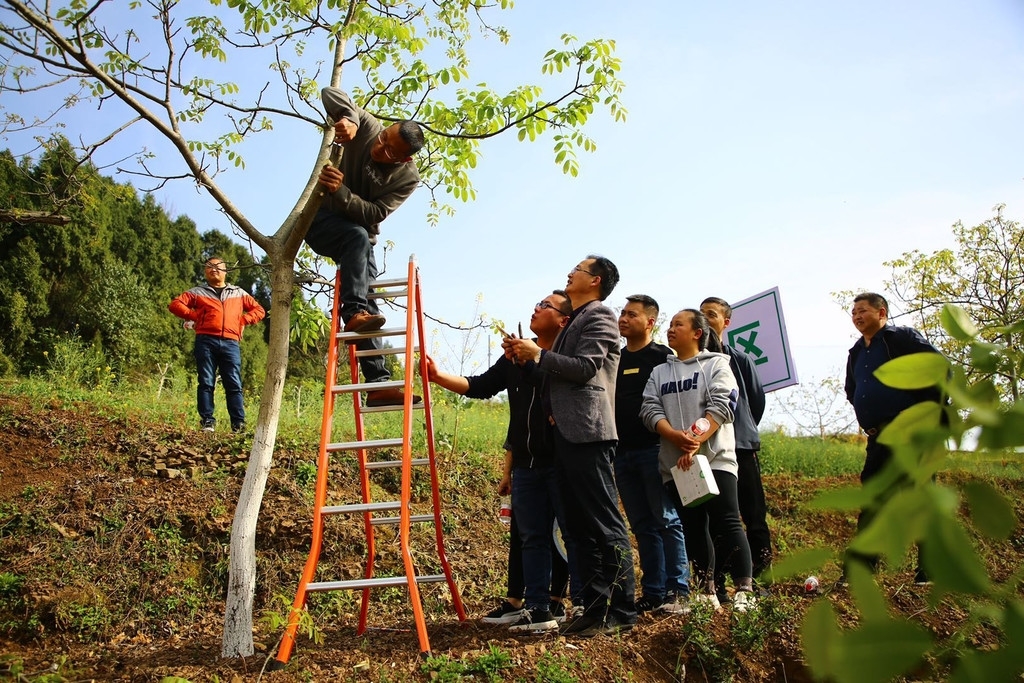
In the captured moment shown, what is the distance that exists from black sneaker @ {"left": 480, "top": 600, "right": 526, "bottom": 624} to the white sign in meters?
2.60

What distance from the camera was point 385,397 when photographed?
461 cm

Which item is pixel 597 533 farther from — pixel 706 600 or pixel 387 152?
pixel 387 152

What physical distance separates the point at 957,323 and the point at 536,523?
168 inches

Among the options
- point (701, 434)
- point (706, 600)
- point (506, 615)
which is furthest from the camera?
point (506, 615)

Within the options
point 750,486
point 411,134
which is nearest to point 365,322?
point 411,134

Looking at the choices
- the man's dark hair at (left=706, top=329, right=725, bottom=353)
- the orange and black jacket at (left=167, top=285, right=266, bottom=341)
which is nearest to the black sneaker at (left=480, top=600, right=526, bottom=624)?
the man's dark hair at (left=706, top=329, right=725, bottom=353)

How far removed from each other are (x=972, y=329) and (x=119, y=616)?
581cm

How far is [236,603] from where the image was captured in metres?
3.89

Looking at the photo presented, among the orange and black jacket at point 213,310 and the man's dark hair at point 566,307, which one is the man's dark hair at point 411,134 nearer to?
the man's dark hair at point 566,307

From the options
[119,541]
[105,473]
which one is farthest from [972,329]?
[105,473]

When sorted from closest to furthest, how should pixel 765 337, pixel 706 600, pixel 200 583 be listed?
pixel 706 600, pixel 200 583, pixel 765 337

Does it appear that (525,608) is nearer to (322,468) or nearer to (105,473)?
(322,468)

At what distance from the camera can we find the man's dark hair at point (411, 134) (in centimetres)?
461

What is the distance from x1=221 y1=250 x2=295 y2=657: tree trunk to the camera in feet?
12.8
